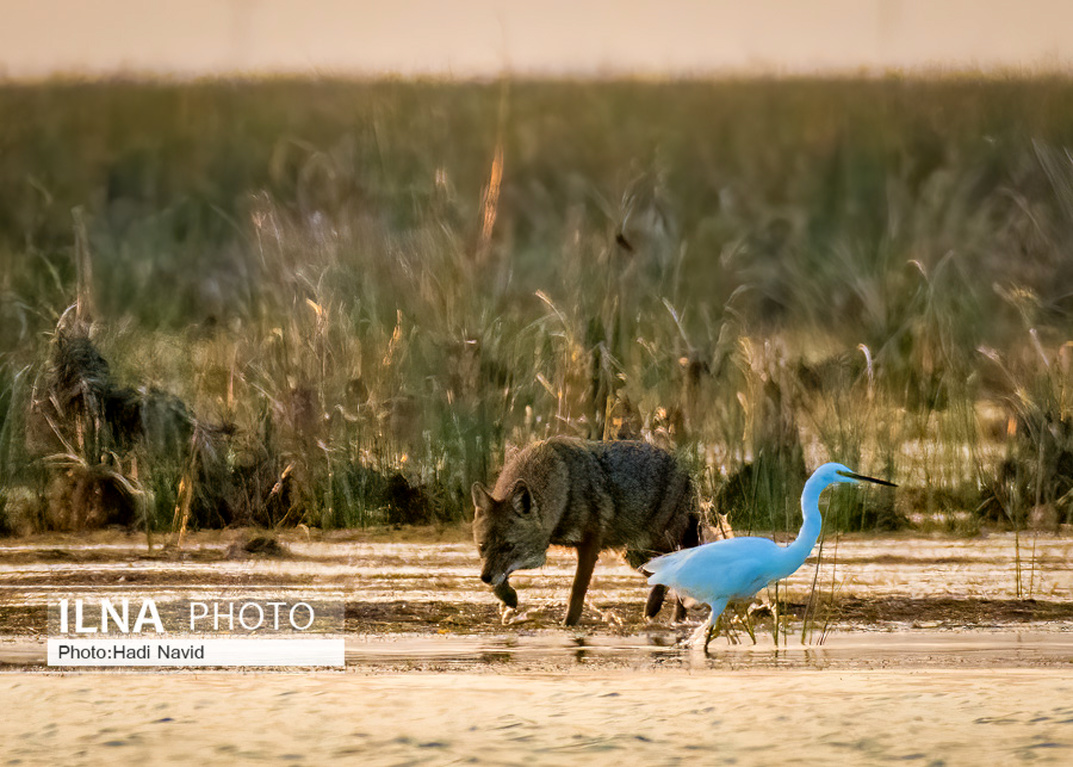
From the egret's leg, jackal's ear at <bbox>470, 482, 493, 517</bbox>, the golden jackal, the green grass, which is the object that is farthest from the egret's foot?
the green grass

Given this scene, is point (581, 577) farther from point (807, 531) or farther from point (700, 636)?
point (807, 531)

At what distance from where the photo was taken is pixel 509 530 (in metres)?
6.91

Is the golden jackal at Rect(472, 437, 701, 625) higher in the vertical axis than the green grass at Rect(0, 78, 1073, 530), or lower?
lower

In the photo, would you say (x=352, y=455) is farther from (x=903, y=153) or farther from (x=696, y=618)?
(x=903, y=153)

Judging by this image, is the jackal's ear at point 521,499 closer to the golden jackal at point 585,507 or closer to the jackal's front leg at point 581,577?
the golden jackal at point 585,507

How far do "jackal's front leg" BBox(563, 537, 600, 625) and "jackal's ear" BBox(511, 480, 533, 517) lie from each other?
282mm

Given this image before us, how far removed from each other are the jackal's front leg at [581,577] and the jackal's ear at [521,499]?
0.28 metres

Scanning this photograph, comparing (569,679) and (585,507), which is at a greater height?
(585,507)

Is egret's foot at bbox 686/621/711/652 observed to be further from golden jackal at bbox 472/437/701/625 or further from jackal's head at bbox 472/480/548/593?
jackal's head at bbox 472/480/548/593

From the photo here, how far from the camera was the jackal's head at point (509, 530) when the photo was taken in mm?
6898

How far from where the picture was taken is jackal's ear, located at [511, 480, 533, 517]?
6906 mm

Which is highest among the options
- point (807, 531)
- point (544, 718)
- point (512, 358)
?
point (512, 358)

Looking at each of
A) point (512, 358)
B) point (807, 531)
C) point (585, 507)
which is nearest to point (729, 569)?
point (807, 531)

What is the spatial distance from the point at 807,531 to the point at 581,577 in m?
1.00
